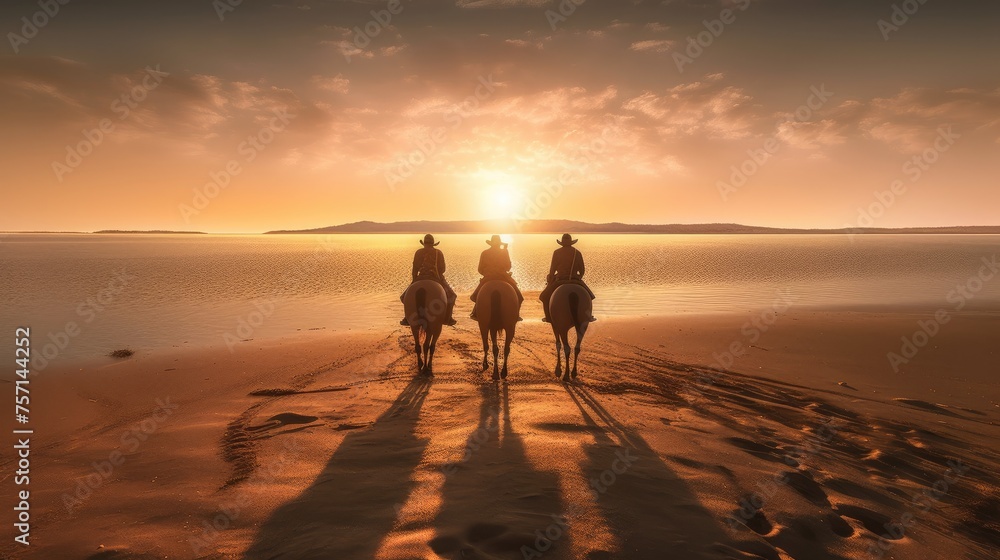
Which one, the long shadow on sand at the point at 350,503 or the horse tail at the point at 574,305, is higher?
the horse tail at the point at 574,305

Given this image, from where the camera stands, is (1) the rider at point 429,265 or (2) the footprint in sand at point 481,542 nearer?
(2) the footprint in sand at point 481,542

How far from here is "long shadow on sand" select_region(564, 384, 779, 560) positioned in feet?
14.5

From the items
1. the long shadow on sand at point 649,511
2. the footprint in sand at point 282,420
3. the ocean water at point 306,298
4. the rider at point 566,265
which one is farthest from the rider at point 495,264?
the ocean water at point 306,298

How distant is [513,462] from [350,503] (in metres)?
2.09

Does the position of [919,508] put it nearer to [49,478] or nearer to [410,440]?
[410,440]

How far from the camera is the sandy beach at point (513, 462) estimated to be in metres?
4.70

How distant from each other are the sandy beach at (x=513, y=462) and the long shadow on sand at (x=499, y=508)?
3 centimetres

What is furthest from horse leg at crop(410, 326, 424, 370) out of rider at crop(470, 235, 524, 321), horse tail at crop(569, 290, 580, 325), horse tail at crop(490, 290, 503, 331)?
horse tail at crop(569, 290, 580, 325)

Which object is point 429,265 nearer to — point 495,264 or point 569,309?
point 495,264

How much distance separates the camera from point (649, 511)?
5.07m

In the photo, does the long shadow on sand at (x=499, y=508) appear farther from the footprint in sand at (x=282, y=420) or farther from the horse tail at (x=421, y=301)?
the horse tail at (x=421, y=301)

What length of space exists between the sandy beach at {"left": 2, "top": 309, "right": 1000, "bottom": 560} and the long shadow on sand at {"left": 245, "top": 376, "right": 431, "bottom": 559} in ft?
0.10

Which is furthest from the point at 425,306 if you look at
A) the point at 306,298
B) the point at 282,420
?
the point at 306,298

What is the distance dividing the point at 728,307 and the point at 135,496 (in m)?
26.3
